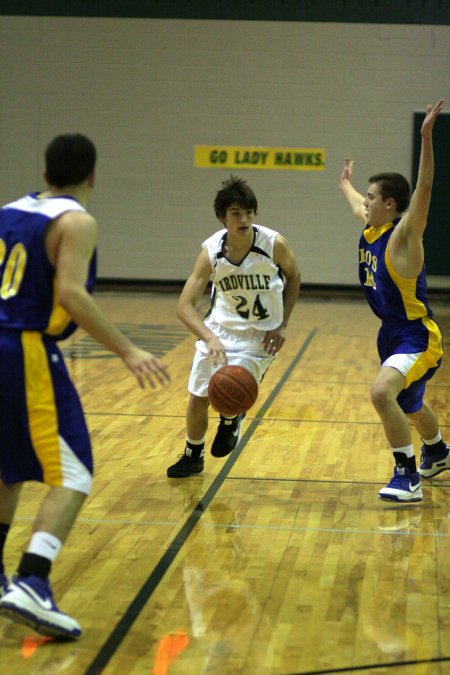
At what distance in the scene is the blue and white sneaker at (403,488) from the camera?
5.17m

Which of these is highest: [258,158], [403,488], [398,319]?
[398,319]

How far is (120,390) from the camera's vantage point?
26.9 feet

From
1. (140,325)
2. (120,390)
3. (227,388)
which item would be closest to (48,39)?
(140,325)

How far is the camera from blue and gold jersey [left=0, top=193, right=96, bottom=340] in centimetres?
336

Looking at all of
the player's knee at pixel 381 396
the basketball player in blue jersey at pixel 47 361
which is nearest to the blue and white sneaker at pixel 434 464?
the player's knee at pixel 381 396

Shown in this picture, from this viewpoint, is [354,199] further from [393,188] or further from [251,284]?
[251,284]

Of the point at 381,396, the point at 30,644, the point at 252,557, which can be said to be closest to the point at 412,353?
the point at 381,396

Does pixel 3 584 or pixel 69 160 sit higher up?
pixel 69 160

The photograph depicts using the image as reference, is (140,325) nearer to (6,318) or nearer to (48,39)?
(48,39)

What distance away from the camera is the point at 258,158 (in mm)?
15336

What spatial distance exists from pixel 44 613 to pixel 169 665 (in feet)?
1.45

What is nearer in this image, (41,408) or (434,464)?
(41,408)

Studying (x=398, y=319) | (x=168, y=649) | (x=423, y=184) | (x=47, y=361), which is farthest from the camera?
(x=398, y=319)

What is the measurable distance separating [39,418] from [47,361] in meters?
0.20
